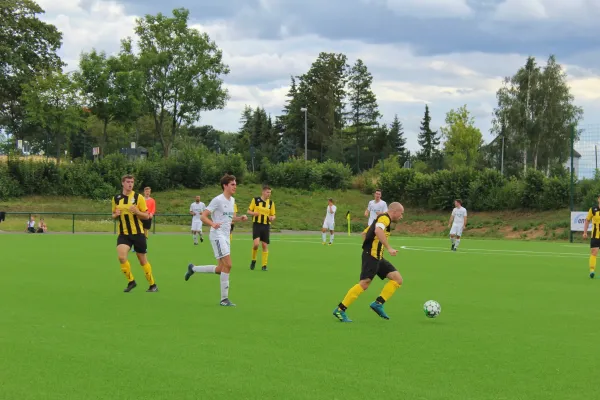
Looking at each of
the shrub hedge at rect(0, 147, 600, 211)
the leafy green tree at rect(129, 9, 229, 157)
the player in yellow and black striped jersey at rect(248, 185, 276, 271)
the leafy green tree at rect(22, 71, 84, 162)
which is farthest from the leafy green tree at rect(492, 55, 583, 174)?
the player in yellow and black striped jersey at rect(248, 185, 276, 271)

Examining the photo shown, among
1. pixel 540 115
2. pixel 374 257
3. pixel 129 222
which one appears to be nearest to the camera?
pixel 374 257

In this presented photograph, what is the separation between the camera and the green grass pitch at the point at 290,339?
5.95m

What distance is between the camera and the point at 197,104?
66.0 meters

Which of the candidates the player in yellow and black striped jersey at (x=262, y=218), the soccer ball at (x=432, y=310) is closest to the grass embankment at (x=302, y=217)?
the player in yellow and black striped jersey at (x=262, y=218)

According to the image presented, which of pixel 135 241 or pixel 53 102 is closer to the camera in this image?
pixel 135 241

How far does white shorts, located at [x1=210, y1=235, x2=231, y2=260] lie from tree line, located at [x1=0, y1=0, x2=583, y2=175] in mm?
41279

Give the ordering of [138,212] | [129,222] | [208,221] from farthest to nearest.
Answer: [129,222] < [138,212] < [208,221]

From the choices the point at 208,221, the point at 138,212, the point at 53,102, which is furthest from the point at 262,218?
the point at 53,102

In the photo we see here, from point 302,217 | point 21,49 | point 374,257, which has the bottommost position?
→ point 374,257

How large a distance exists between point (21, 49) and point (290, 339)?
60902 mm

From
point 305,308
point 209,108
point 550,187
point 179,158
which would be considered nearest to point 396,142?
point 209,108

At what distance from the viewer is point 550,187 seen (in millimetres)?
42438

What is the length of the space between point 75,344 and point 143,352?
953 millimetres

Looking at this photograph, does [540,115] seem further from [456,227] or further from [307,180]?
[456,227]
